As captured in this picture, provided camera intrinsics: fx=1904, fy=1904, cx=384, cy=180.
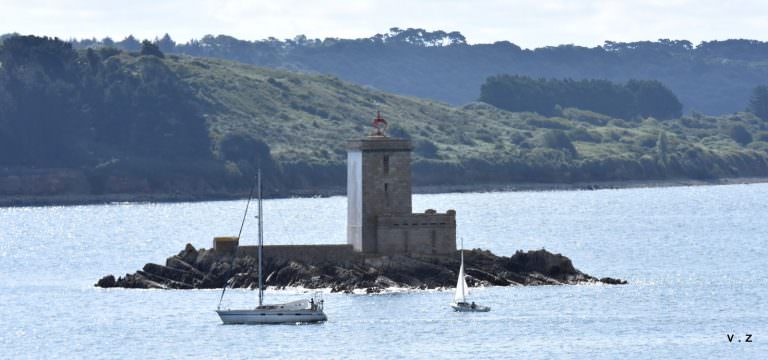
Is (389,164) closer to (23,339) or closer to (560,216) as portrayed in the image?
(23,339)

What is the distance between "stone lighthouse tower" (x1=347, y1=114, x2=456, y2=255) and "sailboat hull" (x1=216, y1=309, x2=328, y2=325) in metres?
9.53

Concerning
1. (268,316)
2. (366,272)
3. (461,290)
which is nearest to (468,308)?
(461,290)

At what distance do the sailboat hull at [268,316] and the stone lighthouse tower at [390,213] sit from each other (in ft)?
31.3

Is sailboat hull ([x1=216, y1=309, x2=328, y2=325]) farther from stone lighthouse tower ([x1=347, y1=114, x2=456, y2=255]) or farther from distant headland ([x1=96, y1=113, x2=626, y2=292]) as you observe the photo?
stone lighthouse tower ([x1=347, y1=114, x2=456, y2=255])

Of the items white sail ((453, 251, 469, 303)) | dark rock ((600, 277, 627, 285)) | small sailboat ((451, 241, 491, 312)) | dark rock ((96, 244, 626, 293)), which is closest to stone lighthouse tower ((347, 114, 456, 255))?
dark rock ((96, 244, 626, 293))

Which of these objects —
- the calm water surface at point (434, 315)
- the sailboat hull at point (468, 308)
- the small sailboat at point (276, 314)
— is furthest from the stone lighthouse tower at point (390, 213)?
the small sailboat at point (276, 314)

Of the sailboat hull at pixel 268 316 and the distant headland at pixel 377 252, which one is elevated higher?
the distant headland at pixel 377 252

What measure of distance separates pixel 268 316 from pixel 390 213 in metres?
11.5

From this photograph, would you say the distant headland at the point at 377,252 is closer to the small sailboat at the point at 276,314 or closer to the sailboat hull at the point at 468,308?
the sailboat hull at the point at 468,308

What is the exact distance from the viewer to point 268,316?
7238cm

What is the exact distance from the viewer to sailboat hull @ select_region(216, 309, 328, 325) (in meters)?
72.4

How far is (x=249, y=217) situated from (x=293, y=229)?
158 feet

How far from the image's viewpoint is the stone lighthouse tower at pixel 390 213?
81.6 meters

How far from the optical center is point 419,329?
7106 centimetres
